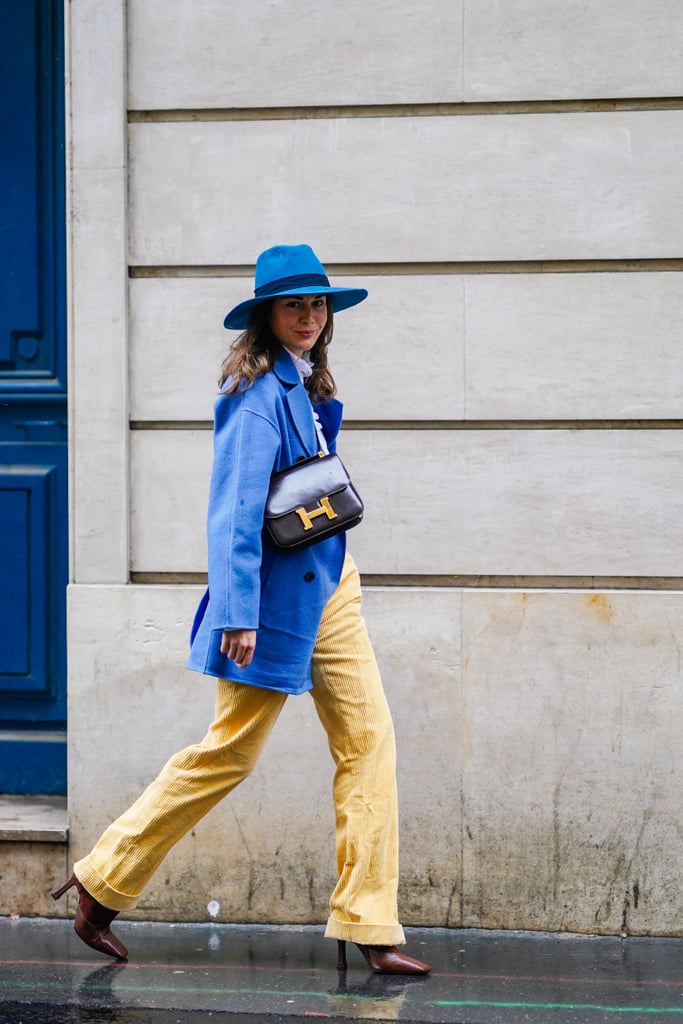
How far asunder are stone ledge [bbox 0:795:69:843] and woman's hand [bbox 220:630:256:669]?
4.75 feet

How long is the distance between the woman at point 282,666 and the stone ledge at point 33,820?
708mm

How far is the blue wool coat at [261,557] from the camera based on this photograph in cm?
374

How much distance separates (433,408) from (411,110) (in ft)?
3.52

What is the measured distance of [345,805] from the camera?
4.00 m

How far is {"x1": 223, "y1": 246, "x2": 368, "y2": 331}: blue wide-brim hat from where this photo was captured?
3875 millimetres

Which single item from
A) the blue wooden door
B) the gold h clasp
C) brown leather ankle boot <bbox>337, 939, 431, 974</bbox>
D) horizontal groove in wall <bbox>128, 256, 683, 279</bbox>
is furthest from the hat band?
brown leather ankle boot <bbox>337, 939, 431, 974</bbox>

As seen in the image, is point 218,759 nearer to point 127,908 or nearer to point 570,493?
point 127,908

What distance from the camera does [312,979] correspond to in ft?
13.5

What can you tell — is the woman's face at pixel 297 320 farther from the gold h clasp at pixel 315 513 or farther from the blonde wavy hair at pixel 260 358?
the gold h clasp at pixel 315 513

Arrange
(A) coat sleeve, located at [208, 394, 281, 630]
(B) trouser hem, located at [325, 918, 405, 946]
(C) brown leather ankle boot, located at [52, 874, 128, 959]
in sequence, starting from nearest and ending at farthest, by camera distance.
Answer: (A) coat sleeve, located at [208, 394, 281, 630]
(B) trouser hem, located at [325, 918, 405, 946]
(C) brown leather ankle boot, located at [52, 874, 128, 959]

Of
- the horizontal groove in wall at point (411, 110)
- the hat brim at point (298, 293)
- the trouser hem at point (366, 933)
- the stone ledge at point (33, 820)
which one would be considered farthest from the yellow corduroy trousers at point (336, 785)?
the horizontal groove in wall at point (411, 110)

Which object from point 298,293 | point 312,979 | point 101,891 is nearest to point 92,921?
point 101,891

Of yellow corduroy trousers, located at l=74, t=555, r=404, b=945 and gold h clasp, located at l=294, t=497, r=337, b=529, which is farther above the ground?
gold h clasp, located at l=294, t=497, r=337, b=529

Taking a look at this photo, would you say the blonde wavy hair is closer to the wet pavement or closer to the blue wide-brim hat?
the blue wide-brim hat
